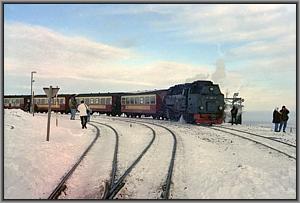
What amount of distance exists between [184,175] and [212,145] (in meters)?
1.83

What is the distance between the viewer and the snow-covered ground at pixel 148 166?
8.03m

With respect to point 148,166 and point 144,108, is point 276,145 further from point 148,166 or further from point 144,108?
point 144,108

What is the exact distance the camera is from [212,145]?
34.0 ft

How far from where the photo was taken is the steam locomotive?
13.2 meters

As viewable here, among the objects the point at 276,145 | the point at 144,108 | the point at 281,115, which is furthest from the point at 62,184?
the point at 144,108

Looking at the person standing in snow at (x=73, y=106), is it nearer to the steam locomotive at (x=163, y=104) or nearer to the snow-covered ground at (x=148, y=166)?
the steam locomotive at (x=163, y=104)

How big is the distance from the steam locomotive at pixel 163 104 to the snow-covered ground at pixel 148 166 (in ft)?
5.39

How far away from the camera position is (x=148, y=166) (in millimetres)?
9141

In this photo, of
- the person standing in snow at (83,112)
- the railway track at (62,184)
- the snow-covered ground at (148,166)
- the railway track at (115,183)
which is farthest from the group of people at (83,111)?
the railway track at (115,183)

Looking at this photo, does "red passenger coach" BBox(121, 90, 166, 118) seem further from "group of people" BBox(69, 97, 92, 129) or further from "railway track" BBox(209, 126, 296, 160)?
"railway track" BBox(209, 126, 296, 160)

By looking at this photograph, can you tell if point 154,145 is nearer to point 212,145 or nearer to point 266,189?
point 212,145

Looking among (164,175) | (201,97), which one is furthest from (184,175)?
(201,97)

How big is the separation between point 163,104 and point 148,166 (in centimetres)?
847

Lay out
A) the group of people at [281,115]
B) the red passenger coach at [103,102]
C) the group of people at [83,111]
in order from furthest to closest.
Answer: the group of people at [83,111], the red passenger coach at [103,102], the group of people at [281,115]
